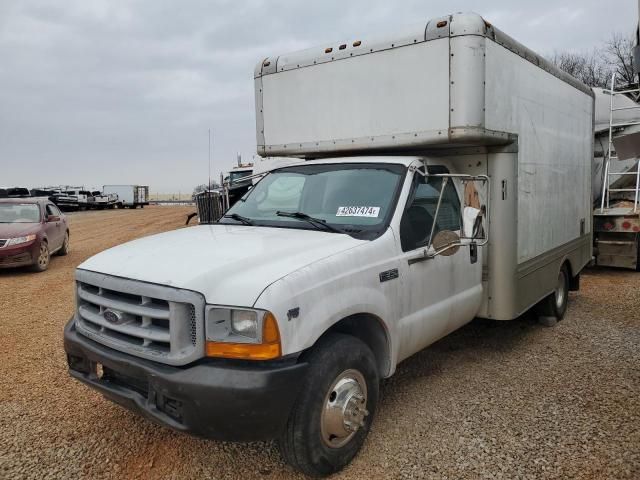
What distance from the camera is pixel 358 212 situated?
390 cm

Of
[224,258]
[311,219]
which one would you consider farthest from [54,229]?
[224,258]

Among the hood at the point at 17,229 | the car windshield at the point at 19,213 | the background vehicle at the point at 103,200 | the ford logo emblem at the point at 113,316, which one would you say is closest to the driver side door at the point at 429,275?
the ford logo emblem at the point at 113,316

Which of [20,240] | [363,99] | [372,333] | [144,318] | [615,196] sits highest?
[363,99]

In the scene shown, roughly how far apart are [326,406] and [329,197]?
170 centimetres

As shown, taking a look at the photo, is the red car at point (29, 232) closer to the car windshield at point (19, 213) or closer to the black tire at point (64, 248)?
the car windshield at point (19, 213)

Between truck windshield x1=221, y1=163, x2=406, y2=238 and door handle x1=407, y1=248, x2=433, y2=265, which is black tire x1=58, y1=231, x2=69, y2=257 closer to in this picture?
truck windshield x1=221, y1=163, x2=406, y2=238

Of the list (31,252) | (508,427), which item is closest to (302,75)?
(508,427)

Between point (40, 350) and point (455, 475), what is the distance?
449 centimetres

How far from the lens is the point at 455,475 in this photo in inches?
127

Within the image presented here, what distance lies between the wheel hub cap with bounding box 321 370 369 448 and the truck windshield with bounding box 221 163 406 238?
104 cm

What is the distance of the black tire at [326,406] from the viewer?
2977mm

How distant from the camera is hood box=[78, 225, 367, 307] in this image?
284 centimetres

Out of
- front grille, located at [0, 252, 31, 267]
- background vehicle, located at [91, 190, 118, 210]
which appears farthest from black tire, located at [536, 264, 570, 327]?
background vehicle, located at [91, 190, 118, 210]

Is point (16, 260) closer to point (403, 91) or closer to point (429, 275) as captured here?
point (403, 91)
